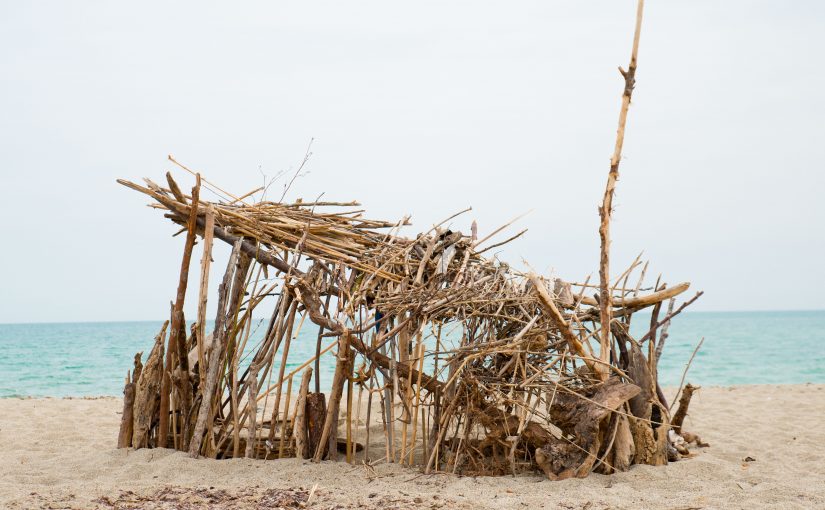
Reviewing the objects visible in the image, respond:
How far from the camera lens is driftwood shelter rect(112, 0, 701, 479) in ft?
14.8

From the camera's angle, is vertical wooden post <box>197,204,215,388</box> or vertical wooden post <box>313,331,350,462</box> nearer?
vertical wooden post <box>313,331,350,462</box>

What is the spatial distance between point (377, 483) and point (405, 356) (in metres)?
0.81

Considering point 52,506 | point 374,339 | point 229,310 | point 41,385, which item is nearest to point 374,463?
point 374,339

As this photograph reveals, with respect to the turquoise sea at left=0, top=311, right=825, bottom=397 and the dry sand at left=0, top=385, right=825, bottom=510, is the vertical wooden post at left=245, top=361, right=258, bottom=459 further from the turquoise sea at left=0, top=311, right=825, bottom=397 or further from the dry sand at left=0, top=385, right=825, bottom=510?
the turquoise sea at left=0, top=311, right=825, bottom=397

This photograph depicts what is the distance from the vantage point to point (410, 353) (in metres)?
4.86

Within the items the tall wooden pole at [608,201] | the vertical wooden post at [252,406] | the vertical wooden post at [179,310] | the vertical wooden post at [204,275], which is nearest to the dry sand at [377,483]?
the vertical wooden post at [252,406]

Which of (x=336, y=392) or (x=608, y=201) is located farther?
(x=336, y=392)

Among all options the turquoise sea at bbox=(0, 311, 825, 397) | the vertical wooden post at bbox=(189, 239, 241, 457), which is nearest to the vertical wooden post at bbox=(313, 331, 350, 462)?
the vertical wooden post at bbox=(189, 239, 241, 457)

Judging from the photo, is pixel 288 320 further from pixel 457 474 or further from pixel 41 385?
pixel 41 385

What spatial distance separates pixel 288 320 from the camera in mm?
5000

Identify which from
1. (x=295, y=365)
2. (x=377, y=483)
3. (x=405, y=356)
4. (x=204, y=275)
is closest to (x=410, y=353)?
(x=405, y=356)

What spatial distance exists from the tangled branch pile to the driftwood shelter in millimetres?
12

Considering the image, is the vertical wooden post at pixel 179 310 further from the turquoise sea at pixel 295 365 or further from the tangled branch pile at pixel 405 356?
the turquoise sea at pixel 295 365

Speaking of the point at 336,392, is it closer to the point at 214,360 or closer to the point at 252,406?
the point at 252,406
